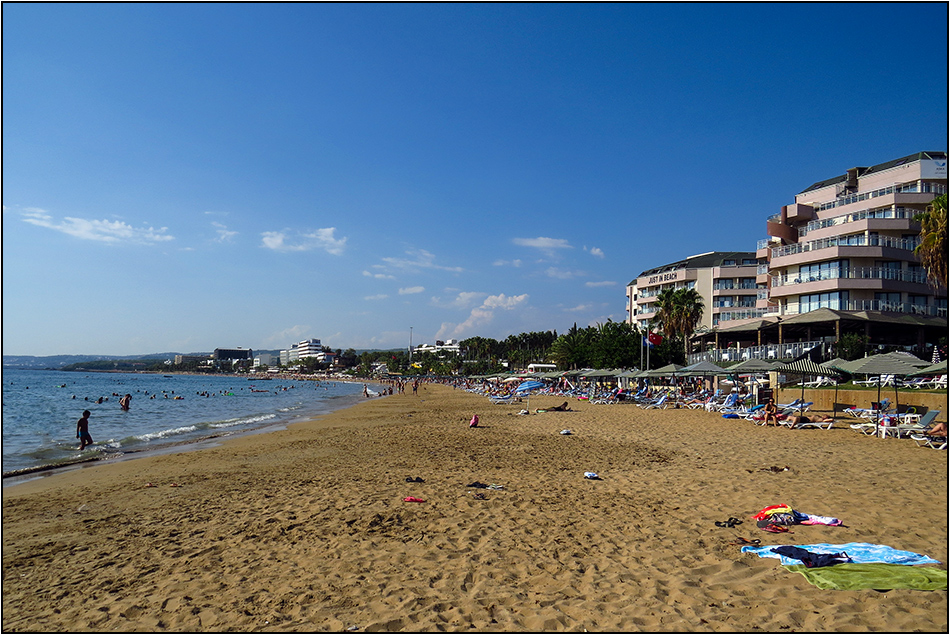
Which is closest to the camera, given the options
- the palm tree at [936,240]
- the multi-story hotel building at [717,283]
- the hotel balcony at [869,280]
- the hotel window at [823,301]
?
the palm tree at [936,240]

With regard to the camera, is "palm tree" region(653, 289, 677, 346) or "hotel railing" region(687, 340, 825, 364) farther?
"palm tree" region(653, 289, 677, 346)

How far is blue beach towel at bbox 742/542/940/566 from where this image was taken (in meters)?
5.20

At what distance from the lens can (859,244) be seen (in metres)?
37.5

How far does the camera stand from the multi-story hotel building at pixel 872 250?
37.3 m

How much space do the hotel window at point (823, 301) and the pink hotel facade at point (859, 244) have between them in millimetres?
58

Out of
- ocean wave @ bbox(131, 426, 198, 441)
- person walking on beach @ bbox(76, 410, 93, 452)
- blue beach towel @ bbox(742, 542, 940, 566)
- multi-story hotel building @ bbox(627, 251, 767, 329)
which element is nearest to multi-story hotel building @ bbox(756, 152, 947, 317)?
multi-story hotel building @ bbox(627, 251, 767, 329)

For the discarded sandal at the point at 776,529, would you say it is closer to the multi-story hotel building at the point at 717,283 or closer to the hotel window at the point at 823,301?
the hotel window at the point at 823,301

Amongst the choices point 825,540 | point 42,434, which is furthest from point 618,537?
point 42,434

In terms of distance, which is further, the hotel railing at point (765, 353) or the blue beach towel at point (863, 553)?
the hotel railing at point (765, 353)

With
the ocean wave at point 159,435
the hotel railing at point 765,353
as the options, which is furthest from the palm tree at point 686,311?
the ocean wave at point 159,435

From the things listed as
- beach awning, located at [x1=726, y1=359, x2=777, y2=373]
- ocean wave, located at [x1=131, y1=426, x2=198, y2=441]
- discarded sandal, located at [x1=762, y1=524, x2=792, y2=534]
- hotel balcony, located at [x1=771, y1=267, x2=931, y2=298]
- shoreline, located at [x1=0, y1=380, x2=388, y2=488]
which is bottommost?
ocean wave, located at [x1=131, y1=426, x2=198, y2=441]

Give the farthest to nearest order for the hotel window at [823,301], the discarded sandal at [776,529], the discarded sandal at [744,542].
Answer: the hotel window at [823,301] → the discarded sandal at [776,529] → the discarded sandal at [744,542]

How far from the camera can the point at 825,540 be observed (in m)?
6.03

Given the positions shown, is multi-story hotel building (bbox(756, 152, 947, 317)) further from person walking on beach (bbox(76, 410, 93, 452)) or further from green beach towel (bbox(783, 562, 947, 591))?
person walking on beach (bbox(76, 410, 93, 452))
